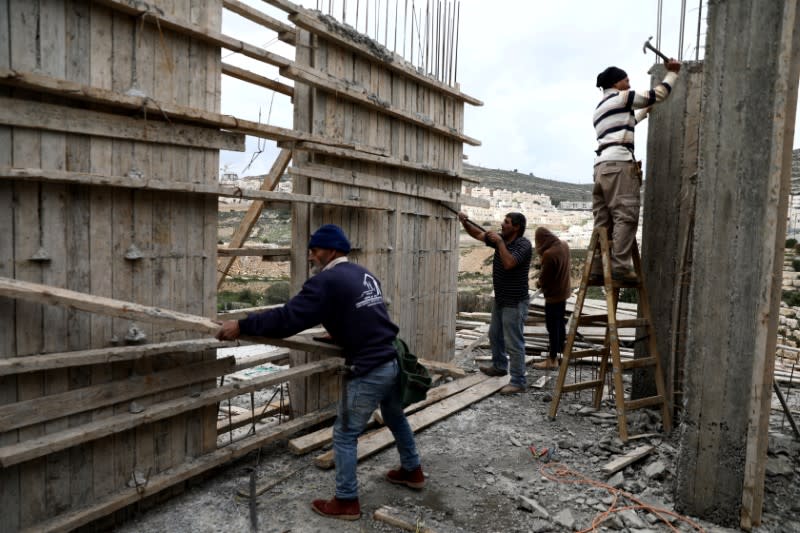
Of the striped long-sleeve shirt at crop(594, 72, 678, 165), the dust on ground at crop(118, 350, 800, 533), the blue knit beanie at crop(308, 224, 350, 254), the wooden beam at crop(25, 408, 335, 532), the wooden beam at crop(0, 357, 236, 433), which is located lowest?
the dust on ground at crop(118, 350, 800, 533)

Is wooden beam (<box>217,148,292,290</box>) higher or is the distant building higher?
the distant building

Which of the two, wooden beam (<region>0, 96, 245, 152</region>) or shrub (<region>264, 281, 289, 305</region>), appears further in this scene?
shrub (<region>264, 281, 289, 305</region>)

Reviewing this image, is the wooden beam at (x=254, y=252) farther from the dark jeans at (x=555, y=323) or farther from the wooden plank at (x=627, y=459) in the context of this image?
the dark jeans at (x=555, y=323)

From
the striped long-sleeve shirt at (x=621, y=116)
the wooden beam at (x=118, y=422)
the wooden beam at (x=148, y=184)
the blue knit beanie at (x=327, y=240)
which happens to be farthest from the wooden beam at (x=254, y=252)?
the striped long-sleeve shirt at (x=621, y=116)

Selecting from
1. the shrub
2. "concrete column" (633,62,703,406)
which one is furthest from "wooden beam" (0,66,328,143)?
the shrub

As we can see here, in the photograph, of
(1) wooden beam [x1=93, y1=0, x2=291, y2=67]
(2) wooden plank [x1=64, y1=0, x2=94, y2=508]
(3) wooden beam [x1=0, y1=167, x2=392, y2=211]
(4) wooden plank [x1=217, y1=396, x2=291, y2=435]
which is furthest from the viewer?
(4) wooden plank [x1=217, y1=396, x2=291, y2=435]

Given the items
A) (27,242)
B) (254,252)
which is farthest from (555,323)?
(27,242)

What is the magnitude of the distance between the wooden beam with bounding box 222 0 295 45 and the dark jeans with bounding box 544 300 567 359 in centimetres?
527

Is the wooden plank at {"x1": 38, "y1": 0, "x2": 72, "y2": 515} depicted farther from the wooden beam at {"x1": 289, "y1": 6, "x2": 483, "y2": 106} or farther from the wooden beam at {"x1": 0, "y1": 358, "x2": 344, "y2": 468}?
the wooden beam at {"x1": 289, "y1": 6, "x2": 483, "y2": 106}

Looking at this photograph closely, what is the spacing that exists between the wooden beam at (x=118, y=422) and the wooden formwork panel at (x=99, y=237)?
90 mm

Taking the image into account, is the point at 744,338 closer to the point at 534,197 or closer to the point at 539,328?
the point at 539,328

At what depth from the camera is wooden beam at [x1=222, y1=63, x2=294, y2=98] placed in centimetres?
492

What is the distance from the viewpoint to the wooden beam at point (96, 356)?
10.2 ft

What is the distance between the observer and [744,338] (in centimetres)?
374
